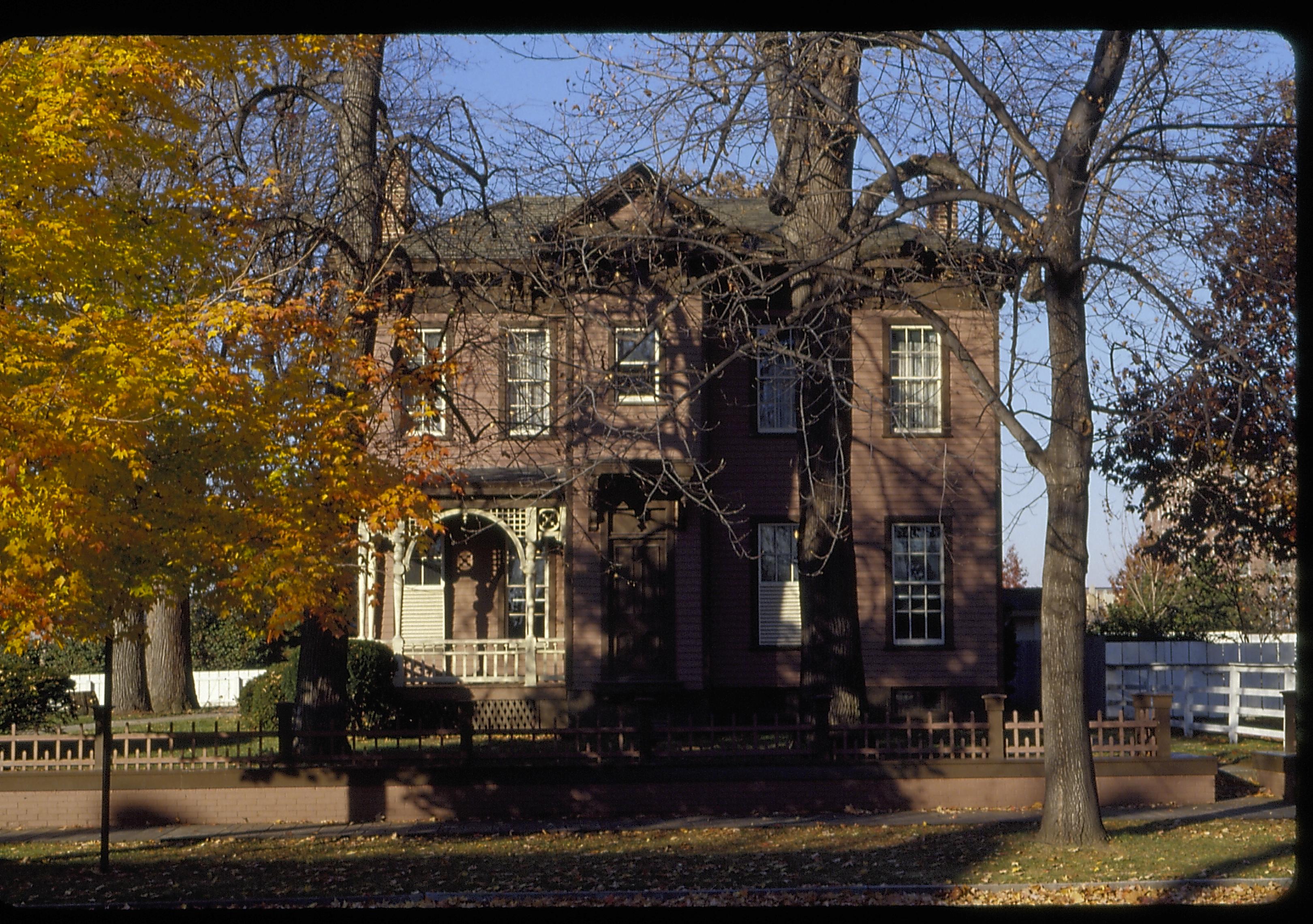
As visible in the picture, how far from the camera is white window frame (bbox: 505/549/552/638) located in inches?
892

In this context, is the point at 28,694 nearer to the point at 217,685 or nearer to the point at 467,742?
the point at 467,742

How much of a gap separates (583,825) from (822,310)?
241 inches

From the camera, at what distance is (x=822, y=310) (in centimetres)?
1396

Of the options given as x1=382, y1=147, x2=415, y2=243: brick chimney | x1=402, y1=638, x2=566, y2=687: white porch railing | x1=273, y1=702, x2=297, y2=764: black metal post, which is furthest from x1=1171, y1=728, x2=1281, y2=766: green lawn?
x1=382, y1=147, x2=415, y2=243: brick chimney

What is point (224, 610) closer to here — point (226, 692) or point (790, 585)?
point (790, 585)

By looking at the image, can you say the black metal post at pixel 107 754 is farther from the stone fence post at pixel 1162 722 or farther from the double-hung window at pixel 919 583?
the double-hung window at pixel 919 583

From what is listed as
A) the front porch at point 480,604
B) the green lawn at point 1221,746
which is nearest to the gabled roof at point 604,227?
the front porch at point 480,604

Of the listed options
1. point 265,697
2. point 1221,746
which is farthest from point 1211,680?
point 265,697

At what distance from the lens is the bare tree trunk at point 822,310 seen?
13617mm

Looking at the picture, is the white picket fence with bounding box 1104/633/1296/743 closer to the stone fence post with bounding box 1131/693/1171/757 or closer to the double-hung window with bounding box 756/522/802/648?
the stone fence post with bounding box 1131/693/1171/757

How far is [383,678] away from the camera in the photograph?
20.5 meters

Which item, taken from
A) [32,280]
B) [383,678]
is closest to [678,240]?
[32,280]

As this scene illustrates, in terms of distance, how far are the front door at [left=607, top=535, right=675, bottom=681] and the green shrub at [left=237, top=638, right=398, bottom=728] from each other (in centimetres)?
360

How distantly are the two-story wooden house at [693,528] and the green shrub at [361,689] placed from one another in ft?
1.17
